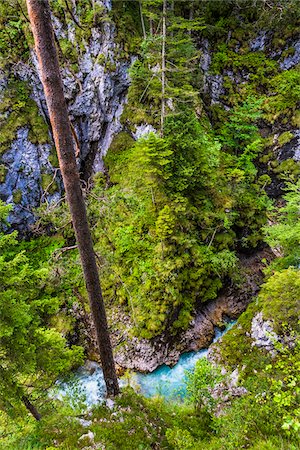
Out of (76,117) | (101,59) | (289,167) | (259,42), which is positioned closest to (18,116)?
(76,117)

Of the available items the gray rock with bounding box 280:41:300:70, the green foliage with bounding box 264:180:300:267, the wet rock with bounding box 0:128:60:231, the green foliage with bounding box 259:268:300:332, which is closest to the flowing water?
the green foliage with bounding box 259:268:300:332

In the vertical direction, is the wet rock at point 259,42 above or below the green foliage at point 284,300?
above

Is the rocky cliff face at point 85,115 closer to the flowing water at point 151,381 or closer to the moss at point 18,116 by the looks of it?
the moss at point 18,116

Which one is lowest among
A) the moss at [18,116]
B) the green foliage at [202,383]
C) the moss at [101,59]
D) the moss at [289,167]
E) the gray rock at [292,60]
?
the green foliage at [202,383]

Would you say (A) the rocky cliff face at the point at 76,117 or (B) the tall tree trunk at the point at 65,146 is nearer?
(B) the tall tree trunk at the point at 65,146

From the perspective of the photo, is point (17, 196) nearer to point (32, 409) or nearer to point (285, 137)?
point (32, 409)

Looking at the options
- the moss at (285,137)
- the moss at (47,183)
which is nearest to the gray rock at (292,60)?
the moss at (285,137)

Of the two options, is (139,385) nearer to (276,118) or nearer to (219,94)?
(276,118)
